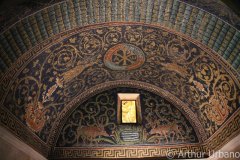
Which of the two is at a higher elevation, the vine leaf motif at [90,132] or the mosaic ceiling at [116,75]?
the mosaic ceiling at [116,75]

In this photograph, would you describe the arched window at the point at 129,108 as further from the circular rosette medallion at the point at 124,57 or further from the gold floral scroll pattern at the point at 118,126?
the circular rosette medallion at the point at 124,57

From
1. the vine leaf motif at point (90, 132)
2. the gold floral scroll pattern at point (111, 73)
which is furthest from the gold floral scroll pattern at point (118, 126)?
the gold floral scroll pattern at point (111, 73)

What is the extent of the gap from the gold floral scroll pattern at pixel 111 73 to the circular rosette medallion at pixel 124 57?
0.05 m

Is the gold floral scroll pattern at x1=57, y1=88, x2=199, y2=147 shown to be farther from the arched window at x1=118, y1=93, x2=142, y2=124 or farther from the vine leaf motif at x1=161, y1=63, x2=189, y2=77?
the vine leaf motif at x1=161, y1=63, x2=189, y2=77

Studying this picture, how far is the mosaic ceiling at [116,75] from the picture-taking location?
4.55 metres

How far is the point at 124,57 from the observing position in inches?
228

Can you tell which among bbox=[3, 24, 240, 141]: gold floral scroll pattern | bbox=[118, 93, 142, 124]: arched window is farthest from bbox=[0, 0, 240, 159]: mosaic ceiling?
bbox=[118, 93, 142, 124]: arched window

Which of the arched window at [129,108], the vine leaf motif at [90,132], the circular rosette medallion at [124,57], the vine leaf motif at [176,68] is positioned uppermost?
the circular rosette medallion at [124,57]

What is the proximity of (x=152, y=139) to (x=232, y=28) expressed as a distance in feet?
9.54

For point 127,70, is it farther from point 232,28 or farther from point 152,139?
point 232,28

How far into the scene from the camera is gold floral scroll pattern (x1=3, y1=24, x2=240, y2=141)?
16.2ft

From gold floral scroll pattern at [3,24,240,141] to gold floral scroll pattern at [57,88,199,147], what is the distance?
40 cm

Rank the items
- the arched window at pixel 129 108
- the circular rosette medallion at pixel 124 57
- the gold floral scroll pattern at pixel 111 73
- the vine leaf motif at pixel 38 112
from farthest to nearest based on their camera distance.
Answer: the arched window at pixel 129 108 < the circular rosette medallion at pixel 124 57 < the vine leaf motif at pixel 38 112 < the gold floral scroll pattern at pixel 111 73

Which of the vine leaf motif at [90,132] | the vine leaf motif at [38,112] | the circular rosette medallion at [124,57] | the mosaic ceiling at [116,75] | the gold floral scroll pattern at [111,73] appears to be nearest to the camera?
the mosaic ceiling at [116,75]
